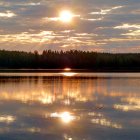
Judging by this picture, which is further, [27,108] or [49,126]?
[27,108]

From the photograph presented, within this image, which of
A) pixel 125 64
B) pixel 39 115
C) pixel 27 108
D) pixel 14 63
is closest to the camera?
pixel 39 115

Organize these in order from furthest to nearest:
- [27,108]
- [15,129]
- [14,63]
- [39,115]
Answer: [14,63], [27,108], [39,115], [15,129]

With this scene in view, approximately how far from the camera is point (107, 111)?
19594mm

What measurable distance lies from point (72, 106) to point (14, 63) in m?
110

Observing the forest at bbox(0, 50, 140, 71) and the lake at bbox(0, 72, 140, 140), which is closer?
the lake at bbox(0, 72, 140, 140)

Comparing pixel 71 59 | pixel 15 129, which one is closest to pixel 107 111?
pixel 15 129

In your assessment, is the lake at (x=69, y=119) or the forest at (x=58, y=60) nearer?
the lake at (x=69, y=119)

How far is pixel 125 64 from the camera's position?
118438 mm

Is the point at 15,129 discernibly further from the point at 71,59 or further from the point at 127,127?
Result: the point at 71,59

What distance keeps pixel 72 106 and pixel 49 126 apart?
635 centimetres

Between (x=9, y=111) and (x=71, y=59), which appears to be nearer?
(x=9, y=111)

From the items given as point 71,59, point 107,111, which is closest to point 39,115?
point 107,111

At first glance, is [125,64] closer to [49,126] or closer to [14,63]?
[14,63]

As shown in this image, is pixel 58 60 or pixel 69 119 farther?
pixel 58 60
